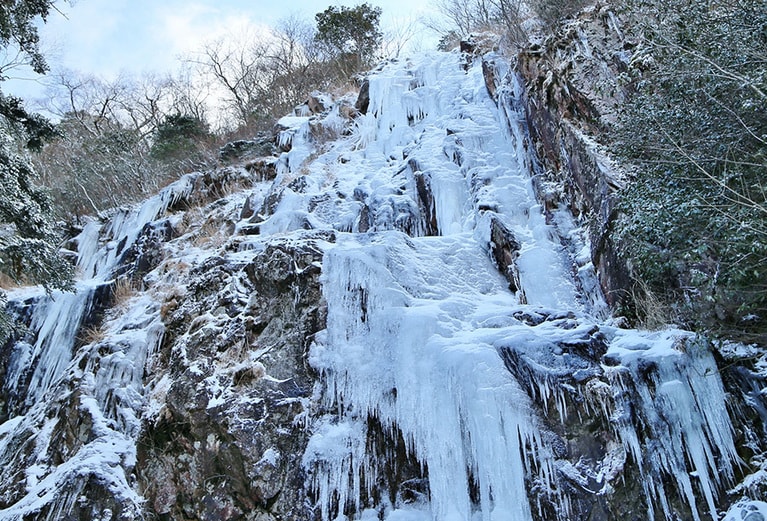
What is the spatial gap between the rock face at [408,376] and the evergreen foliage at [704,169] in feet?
1.75

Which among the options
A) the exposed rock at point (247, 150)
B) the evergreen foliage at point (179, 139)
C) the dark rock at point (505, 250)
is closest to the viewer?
the dark rock at point (505, 250)

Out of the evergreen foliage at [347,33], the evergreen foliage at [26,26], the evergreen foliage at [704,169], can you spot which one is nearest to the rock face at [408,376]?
the evergreen foliage at [704,169]

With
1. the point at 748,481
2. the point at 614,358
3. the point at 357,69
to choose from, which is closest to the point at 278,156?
the point at 357,69

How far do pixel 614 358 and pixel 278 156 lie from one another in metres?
8.88

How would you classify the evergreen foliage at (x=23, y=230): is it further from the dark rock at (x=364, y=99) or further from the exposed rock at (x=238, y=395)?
the dark rock at (x=364, y=99)

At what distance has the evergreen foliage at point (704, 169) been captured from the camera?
3262mm

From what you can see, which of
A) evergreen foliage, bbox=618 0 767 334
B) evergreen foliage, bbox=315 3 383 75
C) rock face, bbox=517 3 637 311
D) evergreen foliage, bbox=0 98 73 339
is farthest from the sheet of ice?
evergreen foliage, bbox=315 3 383 75

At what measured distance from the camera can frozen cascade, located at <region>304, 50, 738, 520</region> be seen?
342 cm

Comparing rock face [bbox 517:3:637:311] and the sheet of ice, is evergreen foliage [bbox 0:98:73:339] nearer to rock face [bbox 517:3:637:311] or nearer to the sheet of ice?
the sheet of ice

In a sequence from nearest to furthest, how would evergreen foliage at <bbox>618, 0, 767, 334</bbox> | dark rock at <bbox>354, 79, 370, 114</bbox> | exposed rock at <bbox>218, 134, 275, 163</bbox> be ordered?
evergreen foliage at <bbox>618, 0, 767, 334</bbox>
dark rock at <bbox>354, 79, 370, 114</bbox>
exposed rock at <bbox>218, 134, 275, 163</bbox>

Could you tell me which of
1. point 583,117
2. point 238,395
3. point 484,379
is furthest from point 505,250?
point 238,395

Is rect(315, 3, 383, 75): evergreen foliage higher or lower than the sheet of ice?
higher

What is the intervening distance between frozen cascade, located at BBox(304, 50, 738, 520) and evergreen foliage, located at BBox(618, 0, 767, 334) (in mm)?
528

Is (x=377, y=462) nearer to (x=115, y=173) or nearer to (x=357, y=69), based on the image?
(x=115, y=173)
